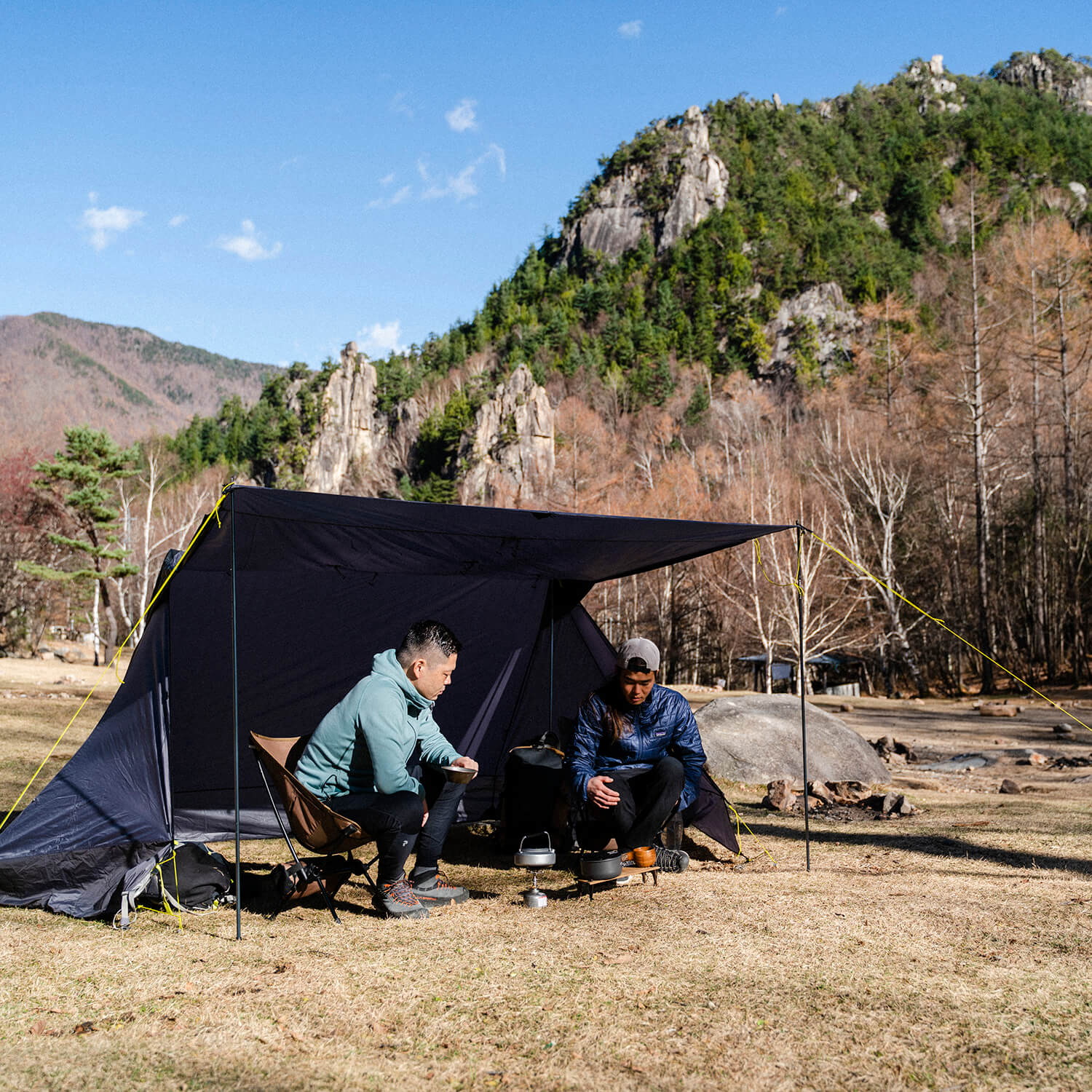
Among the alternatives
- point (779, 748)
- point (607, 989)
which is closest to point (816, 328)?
point (779, 748)

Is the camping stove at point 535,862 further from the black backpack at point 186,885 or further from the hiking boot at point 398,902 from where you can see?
the black backpack at point 186,885

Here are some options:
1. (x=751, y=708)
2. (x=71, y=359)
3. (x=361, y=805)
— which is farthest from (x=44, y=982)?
(x=71, y=359)

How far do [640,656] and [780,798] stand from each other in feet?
9.89

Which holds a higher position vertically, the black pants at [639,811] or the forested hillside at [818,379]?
the forested hillside at [818,379]

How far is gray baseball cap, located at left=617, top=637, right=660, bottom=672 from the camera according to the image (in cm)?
459

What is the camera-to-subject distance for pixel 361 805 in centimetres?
417

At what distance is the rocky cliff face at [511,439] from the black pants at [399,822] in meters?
37.6

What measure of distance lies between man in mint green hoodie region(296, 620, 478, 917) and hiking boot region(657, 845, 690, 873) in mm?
1019

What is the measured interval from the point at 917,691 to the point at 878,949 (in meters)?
22.6

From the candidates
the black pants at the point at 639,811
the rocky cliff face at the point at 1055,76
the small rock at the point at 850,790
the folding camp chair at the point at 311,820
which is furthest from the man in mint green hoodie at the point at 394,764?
the rocky cliff face at the point at 1055,76

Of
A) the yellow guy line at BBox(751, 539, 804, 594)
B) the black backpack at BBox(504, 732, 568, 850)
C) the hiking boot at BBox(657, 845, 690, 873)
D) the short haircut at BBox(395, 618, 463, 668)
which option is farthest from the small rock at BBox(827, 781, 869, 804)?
the short haircut at BBox(395, 618, 463, 668)

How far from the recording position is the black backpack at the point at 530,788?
18.2 ft

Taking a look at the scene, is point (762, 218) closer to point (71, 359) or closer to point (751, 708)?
point (751, 708)

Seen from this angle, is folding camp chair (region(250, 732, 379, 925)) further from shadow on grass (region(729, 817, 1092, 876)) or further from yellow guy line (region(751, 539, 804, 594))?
shadow on grass (region(729, 817, 1092, 876))
